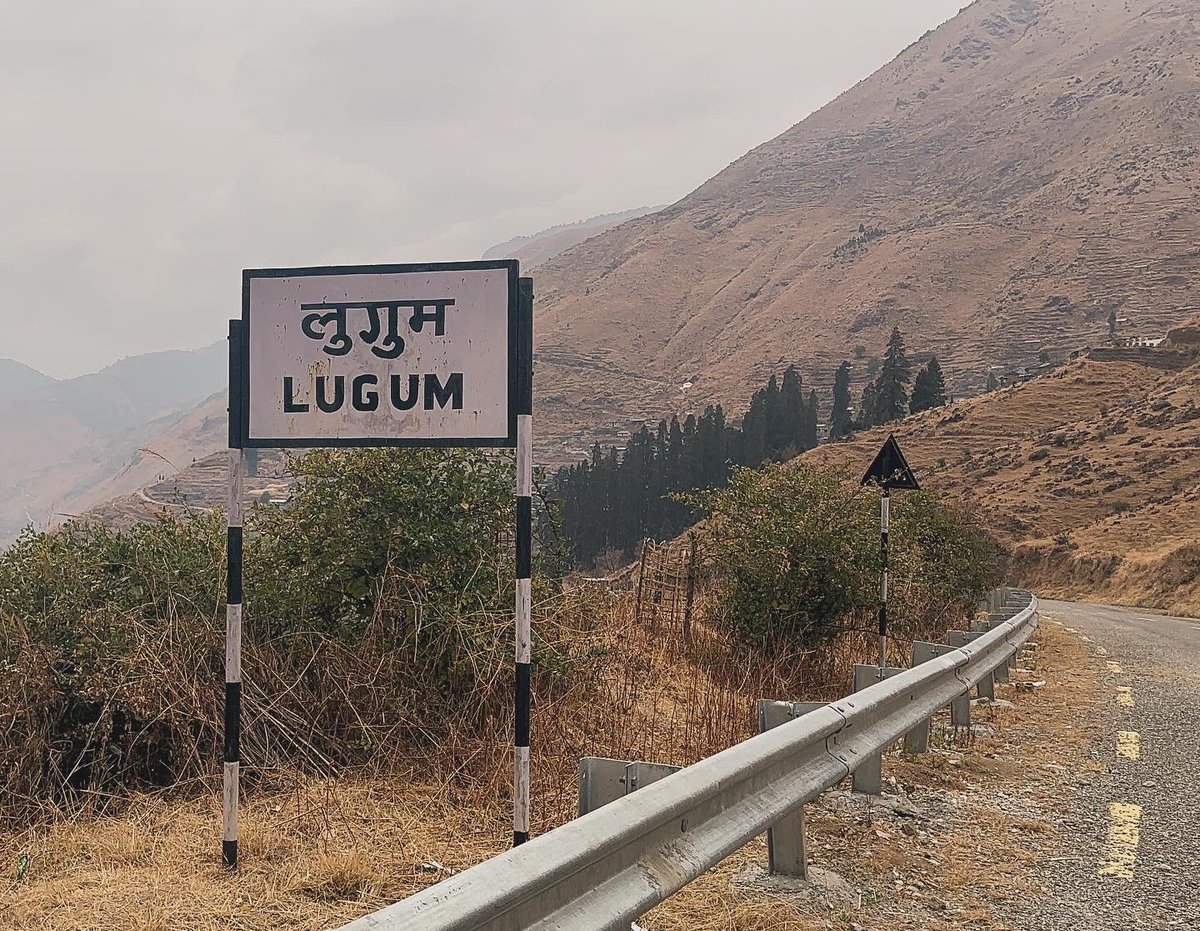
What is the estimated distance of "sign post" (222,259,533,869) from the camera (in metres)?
4.34

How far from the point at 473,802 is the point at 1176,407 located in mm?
64773

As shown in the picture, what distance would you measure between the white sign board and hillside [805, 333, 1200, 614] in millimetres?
25486

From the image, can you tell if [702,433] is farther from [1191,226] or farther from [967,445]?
[1191,226]

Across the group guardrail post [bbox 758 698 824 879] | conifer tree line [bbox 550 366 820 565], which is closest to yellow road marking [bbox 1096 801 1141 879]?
guardrail post [bbox 758 698 824 879]

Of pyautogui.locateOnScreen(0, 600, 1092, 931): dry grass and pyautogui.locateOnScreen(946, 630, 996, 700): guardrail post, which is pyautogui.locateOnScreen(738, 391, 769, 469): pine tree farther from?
pyautogui.locateOnScreen(0, 600, 1092, 931): dry grass

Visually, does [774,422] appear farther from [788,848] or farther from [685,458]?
[788,848]

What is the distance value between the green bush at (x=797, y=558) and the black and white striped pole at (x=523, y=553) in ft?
18.0

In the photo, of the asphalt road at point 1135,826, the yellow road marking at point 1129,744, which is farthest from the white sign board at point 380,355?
the yellow road marking at point 1129,744

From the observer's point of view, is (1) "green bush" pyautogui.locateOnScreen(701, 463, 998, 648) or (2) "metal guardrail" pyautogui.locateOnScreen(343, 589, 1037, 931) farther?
(1) "green bush" pyautogui.locateOnScreen(701, 463, 998, 648)

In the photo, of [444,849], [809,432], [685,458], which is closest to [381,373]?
[444,849]

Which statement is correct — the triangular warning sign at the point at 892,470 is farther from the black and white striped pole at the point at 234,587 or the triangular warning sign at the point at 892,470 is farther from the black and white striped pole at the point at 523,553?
the black and white striped pole at the point at 234,587

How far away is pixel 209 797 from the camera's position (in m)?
5.30

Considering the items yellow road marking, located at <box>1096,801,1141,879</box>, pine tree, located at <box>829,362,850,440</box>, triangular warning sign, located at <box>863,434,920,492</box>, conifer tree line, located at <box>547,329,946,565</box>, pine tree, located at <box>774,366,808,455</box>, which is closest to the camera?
yellow road marking, located at <box>1096,801,1141,879</box>

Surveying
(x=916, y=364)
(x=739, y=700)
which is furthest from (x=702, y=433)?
(x=739, y=700)
